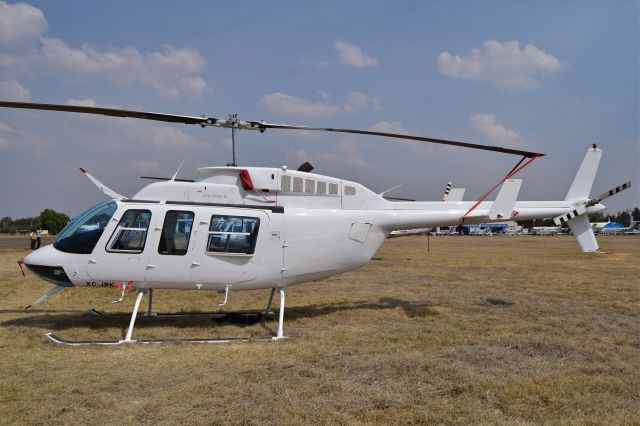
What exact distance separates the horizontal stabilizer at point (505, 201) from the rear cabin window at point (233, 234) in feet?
16.1

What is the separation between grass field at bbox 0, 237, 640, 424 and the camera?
4520mm

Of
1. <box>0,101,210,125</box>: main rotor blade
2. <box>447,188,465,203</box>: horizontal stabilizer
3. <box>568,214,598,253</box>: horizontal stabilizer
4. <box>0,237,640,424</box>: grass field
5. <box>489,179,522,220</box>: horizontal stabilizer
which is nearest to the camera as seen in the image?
<box>0,237,640,424</box>: grass field

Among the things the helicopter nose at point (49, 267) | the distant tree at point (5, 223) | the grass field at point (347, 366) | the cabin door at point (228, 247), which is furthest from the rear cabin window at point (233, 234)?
the distant tree at point (5, 223)

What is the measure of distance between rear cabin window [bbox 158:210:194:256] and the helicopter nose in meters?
1.62

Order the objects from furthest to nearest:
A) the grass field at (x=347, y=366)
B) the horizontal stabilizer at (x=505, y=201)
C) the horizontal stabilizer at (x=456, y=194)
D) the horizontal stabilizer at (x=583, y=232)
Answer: the horizontal stabilizer at (x=456, y=194) < the horizontal stabilizer at (x=583, y=232) < the horizontal stabilizer at (x=505, y=201) < the grass field at (x=347, y=366)

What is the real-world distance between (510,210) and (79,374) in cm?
823

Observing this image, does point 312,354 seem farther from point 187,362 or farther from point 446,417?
point 446,417

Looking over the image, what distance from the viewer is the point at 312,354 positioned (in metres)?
6.69

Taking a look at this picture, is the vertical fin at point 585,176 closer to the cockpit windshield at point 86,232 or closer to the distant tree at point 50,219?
the cockpit windshield at point 86,232

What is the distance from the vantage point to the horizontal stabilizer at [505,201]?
9.58m

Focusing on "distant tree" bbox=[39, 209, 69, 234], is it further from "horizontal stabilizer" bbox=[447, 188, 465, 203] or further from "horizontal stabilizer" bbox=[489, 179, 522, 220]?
"horizontal stabilizer" bbox=[489, 179, 522, 220]

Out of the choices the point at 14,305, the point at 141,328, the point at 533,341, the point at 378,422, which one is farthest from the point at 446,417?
the point at 14,305

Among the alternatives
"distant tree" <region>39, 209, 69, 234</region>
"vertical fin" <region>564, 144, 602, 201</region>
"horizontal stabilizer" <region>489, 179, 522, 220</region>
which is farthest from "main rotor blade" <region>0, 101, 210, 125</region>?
"distant tree" <region>39, 209, 69, 234</region>

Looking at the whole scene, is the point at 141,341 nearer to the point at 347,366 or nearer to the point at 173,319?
the point at 173,319
